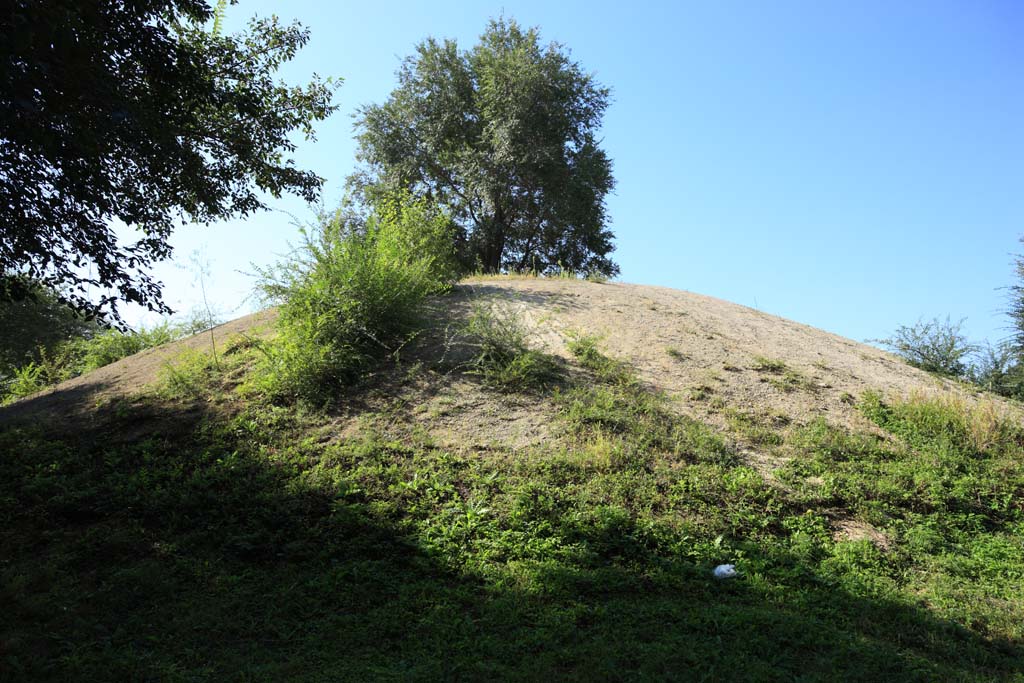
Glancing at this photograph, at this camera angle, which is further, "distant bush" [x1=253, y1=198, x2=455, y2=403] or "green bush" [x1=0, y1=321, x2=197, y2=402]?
"green bush" [x1=0, y1=321, x2=197, y2=402]

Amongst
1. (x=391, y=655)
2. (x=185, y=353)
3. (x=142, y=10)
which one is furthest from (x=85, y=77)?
(x=391, y=655)

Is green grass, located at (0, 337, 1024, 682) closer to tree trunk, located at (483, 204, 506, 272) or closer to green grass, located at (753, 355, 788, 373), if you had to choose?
green grass, located at (753, 355, 788, 373)

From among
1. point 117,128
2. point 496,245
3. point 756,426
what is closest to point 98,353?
point 117,128

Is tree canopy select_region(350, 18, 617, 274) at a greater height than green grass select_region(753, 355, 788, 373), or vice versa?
tree canopy select_region(350, 18, 617, 274)

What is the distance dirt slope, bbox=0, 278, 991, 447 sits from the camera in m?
7.21

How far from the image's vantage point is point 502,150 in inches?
693

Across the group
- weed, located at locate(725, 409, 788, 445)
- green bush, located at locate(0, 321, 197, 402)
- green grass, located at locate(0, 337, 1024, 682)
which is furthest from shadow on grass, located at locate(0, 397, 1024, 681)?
green bush, located at locate(0, 321, 197, 402)

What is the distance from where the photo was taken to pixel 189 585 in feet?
15.8

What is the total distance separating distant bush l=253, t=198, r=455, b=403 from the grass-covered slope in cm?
34

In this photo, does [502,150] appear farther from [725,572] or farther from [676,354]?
[725,572]

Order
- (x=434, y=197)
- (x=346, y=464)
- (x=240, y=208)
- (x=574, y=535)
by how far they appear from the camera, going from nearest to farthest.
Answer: (x=574, y=535) → (x=346, y=464) → (x=240, y=208) → (x=434, y=197)

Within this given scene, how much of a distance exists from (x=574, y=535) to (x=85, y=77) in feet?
21.1

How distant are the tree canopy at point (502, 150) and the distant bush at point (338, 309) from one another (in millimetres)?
8938

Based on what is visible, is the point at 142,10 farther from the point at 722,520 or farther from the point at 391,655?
the point at 722,520
